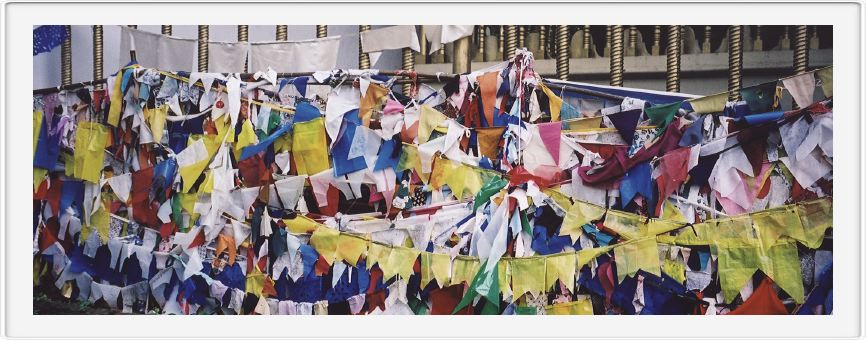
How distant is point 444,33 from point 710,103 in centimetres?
270

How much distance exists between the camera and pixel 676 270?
4176 mm

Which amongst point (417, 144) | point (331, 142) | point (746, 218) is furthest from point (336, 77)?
point (746, 218)

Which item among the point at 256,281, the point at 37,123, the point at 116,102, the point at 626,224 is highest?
the point at 116,102

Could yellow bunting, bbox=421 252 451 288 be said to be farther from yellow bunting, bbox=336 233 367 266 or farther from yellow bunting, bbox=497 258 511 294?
yellow bunting, bbox=336 233 367 266

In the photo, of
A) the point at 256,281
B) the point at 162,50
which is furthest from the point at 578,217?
the point at 162,50

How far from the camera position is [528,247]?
4.46 m

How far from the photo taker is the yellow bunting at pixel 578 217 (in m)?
4.32

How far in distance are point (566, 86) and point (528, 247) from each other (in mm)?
1048

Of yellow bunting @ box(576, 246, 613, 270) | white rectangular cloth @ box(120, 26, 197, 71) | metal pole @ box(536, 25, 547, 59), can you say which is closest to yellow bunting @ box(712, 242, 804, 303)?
yellow bunting @ box(576, 246, 613, 270)

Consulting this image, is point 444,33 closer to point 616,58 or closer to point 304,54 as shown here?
point 304,54

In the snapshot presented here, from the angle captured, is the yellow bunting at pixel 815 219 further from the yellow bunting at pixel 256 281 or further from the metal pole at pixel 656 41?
the yellow bunting at pixel 256 281

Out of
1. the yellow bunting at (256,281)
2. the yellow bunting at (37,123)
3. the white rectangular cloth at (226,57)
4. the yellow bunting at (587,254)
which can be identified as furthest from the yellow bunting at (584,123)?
the yellow bunting at (37,123)

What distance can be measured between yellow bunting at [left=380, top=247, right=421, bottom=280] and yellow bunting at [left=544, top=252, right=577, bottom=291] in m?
0.83

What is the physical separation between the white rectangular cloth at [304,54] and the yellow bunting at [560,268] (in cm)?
339
